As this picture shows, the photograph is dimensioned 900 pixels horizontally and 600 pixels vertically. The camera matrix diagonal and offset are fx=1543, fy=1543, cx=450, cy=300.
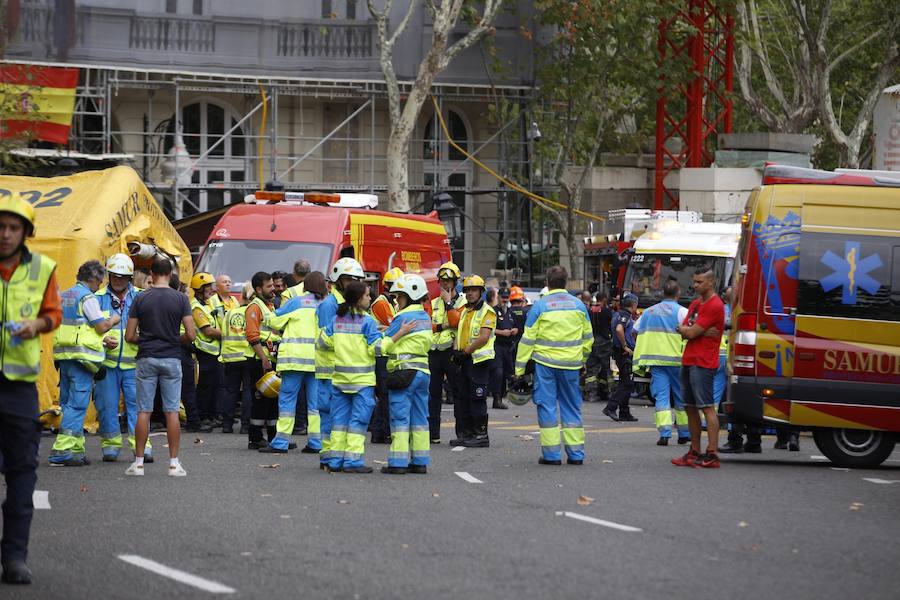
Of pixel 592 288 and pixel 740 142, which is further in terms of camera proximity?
pixel 740 142

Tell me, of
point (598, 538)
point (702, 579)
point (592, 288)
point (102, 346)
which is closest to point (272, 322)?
point (102, 346)

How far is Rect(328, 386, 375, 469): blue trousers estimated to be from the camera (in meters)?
13.4

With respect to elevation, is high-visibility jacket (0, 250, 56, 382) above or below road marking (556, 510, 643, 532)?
above

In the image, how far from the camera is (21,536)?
8.12m

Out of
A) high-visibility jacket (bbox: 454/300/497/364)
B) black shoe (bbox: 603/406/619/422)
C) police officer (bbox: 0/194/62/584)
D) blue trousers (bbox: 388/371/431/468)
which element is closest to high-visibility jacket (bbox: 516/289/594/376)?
blue trousers (bbox: 388/371/431/468)

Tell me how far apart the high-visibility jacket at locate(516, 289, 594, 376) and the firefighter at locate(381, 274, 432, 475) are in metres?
1.19

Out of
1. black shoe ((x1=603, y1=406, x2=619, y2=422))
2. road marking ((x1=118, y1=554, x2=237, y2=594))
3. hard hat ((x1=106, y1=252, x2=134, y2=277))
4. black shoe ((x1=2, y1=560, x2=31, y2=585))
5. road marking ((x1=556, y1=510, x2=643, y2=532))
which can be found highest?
hard hat ((x1=106, y1=252, x2=134, y2=277))

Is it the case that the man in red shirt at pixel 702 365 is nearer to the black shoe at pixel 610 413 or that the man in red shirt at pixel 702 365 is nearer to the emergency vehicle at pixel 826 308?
the emergency vehicle at pixel 826 308

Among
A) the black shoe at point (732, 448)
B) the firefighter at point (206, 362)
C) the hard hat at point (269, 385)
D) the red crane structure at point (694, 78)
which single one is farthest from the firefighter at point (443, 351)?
the red crane structure at point (694, 78)

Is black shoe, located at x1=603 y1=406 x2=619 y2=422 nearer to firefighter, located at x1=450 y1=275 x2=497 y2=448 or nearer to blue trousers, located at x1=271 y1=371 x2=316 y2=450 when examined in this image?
firefighter, located at x1=450 y1=275 x2=497 y2=448

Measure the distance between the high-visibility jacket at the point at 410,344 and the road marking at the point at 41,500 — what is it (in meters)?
3.26

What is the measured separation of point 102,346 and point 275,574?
19.9ft

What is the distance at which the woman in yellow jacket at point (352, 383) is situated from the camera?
13.4 m

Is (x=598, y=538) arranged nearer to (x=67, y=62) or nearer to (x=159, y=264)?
(x=159, y=264)
